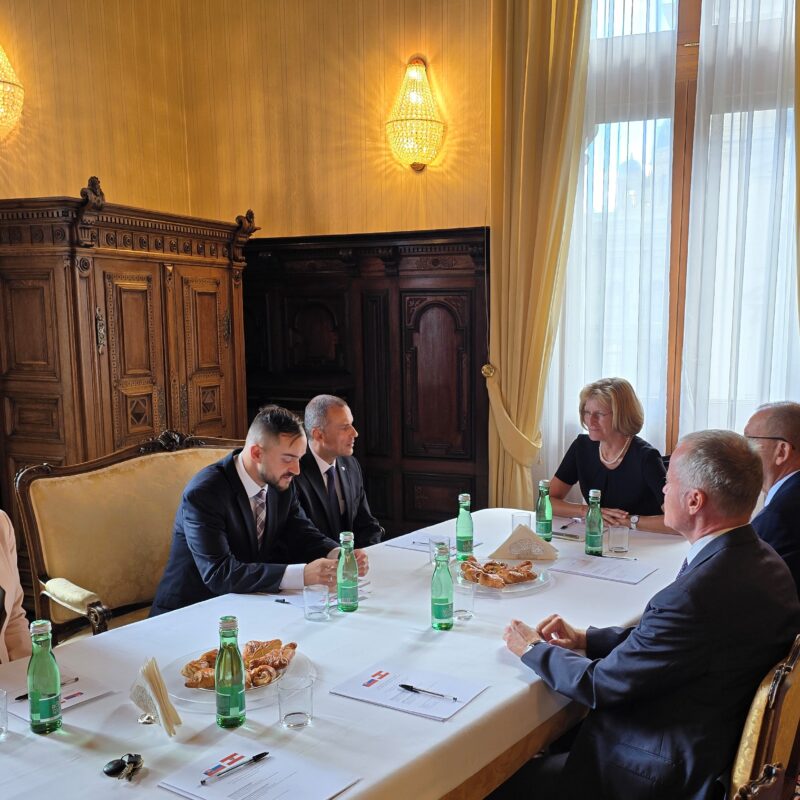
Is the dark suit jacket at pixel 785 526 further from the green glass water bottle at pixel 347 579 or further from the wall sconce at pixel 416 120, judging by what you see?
the wall sconce at pixel 416 120

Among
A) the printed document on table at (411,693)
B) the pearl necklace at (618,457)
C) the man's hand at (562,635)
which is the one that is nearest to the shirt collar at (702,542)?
the man's hand at (562,635)

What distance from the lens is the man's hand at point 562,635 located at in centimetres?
196

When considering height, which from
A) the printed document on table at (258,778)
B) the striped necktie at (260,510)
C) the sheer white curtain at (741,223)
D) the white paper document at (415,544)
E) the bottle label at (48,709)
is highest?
the sheer white curtain at (741,223)

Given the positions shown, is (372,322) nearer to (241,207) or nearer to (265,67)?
(241,207)

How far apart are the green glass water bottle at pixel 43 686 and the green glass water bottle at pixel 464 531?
140 cm

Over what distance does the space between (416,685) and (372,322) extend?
11.6ft

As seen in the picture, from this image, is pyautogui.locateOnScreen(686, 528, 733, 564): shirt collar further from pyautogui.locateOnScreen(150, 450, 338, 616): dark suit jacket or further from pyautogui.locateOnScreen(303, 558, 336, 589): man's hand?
pyautogui.locateOnScreen(150, 450, 338, 616): dark suit jacket

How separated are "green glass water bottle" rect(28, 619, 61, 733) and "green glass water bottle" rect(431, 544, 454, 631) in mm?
876

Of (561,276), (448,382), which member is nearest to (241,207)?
(448,382)

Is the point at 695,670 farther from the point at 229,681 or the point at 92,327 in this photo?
the point at 92,327

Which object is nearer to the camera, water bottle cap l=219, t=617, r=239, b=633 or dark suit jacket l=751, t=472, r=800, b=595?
water bottle cap l=219, t=617, r=239, b=633

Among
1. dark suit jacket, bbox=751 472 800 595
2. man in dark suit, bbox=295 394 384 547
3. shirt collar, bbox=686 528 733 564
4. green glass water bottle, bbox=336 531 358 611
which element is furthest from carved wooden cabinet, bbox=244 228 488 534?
shirt collar, bbox=686 528 733 564

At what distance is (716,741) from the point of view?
1.63m

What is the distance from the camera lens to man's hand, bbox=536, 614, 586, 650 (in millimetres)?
1962
